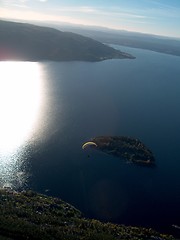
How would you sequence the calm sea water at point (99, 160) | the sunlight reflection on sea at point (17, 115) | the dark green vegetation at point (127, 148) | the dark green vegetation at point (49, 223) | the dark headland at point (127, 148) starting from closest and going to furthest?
the dark green vegetation at point (49, 223), the calm sea water at point (99, 160), the sunlight reflection on sea at point (17, 115), the dark headland at point (127, 148), the dark green vegetation at point (127, 148)

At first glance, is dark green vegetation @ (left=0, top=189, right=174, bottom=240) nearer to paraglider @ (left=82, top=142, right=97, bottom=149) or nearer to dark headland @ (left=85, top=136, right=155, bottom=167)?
dark headland @ (left=85, top=136, right=155, bottom=167)

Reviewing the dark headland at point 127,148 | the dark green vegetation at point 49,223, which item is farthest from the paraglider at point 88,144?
the dark green vegetation at point 49,223

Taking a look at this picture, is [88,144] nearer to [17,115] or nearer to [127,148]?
[127,148]

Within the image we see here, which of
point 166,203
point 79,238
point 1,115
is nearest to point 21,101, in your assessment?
point 1,115

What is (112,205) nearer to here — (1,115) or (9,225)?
(9,225)

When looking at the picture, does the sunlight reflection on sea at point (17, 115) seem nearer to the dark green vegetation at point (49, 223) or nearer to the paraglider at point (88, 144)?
the dark green vegetation at point (49, 223)
